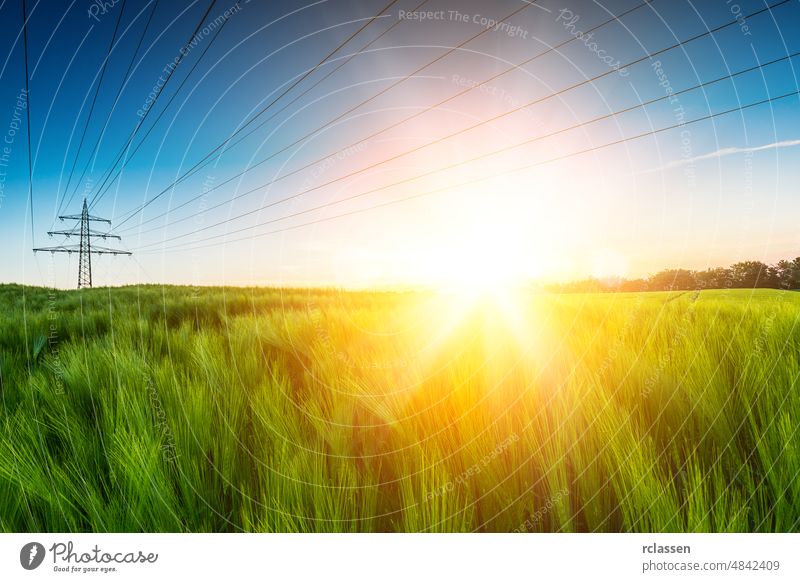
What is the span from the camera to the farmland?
0.70m

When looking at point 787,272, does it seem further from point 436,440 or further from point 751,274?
point 436,440

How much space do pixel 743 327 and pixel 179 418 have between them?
168 centimetres

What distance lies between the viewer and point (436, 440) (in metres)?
0.77

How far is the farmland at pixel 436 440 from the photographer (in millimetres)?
695
